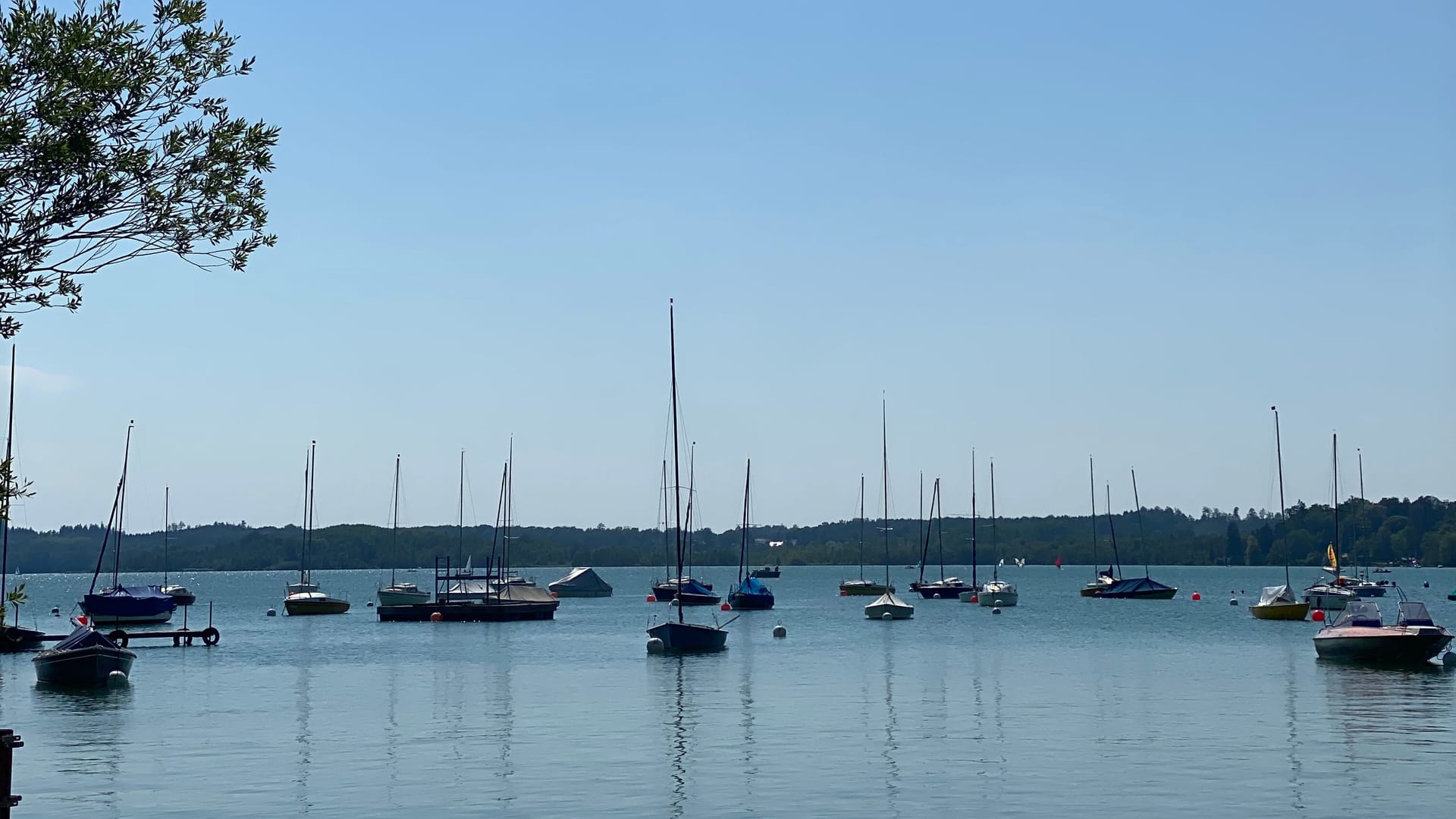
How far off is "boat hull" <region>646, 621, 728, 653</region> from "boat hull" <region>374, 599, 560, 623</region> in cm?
3995

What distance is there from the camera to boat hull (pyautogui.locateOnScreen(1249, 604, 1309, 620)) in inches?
4434

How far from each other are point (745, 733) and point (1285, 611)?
80593 millimetres

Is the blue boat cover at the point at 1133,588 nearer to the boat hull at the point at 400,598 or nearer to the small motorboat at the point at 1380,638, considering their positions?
the boat hull at the point at 400,598

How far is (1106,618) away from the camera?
408 feet

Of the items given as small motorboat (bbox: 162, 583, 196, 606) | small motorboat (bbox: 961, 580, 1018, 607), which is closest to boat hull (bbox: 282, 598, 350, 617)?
small motorboat (bbox: 162, 583, 196, 606)

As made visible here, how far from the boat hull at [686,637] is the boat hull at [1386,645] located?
30777 mm

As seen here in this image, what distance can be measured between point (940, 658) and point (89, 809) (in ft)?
174

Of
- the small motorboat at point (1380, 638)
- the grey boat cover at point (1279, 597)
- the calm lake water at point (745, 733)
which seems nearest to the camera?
the calm lake water at point (745, 733)

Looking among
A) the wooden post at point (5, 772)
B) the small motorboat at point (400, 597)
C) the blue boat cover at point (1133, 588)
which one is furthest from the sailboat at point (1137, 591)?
the wooden post at point (5, 772)

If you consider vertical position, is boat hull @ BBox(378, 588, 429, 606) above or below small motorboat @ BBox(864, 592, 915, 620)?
above

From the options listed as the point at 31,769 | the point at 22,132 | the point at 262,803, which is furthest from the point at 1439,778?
the point at 31,769

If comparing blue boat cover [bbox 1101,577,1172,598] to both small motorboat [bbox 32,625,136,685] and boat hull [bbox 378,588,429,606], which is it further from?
small motorboat [bbox 32,625,136,685]

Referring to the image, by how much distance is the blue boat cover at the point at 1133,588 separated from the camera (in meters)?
162

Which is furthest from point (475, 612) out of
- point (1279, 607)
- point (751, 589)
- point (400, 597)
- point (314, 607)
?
point (1279, 607)
